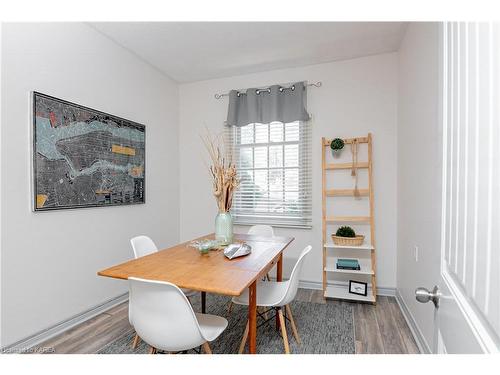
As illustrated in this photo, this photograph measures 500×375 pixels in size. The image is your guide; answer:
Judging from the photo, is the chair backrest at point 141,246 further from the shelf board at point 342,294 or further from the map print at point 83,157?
the shelf board at point 342,294

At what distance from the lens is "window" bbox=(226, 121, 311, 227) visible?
11.0 feet

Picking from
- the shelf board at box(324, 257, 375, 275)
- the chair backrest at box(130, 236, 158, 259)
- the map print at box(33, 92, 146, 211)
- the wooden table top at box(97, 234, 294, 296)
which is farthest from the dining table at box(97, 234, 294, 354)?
the shelf board at box(324, 257, 375, 275)

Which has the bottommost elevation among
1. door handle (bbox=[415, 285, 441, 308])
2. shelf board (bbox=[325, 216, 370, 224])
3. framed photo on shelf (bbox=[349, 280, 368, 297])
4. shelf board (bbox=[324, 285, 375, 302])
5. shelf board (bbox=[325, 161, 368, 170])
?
shelf board (bbox=[324, 285, 375, 302])

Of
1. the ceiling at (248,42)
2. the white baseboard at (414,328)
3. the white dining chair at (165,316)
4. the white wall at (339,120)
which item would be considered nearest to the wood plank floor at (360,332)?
the white baseboard at (414,328)

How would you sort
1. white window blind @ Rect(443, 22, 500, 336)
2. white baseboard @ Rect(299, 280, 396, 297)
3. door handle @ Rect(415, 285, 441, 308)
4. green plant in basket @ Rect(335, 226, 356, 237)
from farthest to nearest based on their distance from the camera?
1. white baseboard @ Rect(299, 280, 396, 297)
2. green plant in basket @ Rect(335, 226, 356, 237)
3. door handle @ Rect(415, 285, 441, 308)
4. white window blind @ Rect(443, 22, 500, 336)

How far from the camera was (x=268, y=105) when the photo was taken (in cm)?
343

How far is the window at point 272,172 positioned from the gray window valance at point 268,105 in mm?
115

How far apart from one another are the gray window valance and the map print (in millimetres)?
1257

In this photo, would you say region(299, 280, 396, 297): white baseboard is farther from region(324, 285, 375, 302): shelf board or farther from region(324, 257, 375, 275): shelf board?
region(324, 257, 375, 275): shelf board

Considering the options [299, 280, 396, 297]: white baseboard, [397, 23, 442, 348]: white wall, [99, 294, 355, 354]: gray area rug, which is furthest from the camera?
[299, 280, 396, 297]: white baseboard
